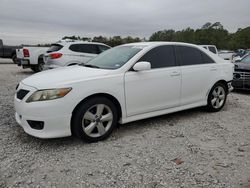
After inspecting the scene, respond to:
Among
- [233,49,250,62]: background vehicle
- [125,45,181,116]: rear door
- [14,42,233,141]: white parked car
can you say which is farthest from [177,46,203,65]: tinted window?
[233,49,250,62]: background vehicle

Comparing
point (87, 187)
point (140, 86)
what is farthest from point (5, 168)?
point (140, 86)

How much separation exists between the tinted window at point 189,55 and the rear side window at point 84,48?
528 centimetres

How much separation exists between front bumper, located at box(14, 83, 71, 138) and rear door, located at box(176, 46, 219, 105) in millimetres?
2302

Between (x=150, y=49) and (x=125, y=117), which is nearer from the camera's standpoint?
(x=125, y=117)

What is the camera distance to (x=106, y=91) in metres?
3.30

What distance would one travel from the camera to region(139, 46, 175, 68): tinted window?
12.8ft

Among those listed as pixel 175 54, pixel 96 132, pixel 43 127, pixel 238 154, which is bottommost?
pixel 238 154

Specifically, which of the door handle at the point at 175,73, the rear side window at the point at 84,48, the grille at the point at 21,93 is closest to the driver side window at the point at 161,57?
the door handle at the point at 175,73

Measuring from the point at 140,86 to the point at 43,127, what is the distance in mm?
→ 1602

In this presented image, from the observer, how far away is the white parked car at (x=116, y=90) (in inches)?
119

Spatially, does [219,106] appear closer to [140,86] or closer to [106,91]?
[140,86]

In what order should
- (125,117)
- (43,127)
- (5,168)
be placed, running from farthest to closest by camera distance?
(125,117), (43,127), (5,168)

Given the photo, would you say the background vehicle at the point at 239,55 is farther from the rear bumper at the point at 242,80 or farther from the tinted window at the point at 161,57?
the tinted window at the point at 161,57

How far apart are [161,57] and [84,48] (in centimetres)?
548
